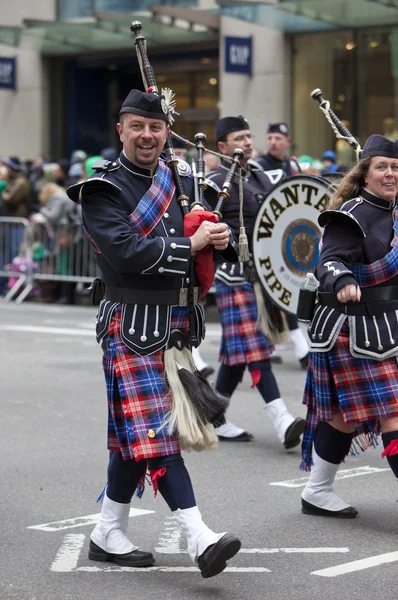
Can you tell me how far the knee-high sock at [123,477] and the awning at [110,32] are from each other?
51.7 feet

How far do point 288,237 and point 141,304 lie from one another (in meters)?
2.65

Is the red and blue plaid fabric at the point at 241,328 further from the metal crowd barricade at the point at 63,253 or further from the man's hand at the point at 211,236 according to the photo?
the metal crowd barricade at the point at 63,253

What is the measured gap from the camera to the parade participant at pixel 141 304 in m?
4.67

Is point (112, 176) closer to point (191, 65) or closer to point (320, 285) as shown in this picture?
point (320, 285)

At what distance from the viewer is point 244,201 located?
7570 millimetres

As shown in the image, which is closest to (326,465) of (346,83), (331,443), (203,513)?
(331,443)

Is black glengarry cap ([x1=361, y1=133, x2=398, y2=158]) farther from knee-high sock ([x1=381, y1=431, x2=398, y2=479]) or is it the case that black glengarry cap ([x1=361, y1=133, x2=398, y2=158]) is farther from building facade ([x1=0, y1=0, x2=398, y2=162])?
building facade ([x1=0, y1=0, x2=398, y2=162])

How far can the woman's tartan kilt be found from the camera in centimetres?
533

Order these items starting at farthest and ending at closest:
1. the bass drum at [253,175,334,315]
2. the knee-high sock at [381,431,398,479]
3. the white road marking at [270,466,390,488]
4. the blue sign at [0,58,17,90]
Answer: the blue sign at [0,58,17,90] < the bass drum at [253,175,334,315] < the white road marking at [270,466,390,488] < the knee-high sock at [381,431,398,479]

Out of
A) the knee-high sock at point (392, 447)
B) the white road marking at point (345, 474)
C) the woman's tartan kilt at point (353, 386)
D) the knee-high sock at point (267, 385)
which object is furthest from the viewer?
the knee-high sock at point (267, 385)

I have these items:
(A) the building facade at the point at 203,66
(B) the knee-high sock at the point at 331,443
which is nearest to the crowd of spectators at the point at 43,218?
(A) the building facade at the point at 203,66

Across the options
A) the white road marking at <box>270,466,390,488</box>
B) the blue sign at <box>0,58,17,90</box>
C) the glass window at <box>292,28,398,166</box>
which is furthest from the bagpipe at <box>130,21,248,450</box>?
the blue sign at <box>0,58,17,90</box>

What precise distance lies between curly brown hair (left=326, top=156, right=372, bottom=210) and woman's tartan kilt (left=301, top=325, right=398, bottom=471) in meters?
0.58

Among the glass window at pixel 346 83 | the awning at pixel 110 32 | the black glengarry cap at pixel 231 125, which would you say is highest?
the awning at pixel 110 32
